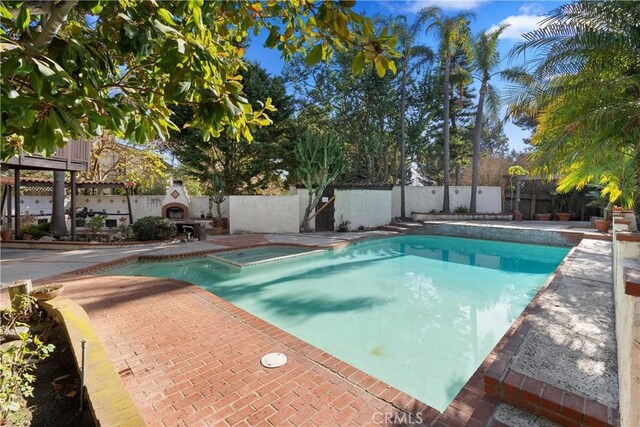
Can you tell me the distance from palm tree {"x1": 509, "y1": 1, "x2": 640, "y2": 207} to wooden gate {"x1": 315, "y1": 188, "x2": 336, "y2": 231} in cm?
956

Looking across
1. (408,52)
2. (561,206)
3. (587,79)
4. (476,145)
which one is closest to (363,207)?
(476,145)

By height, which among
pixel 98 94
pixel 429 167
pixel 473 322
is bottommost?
pixel 473 322

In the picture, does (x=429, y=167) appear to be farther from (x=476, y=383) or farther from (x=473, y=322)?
(x=476, y=383)

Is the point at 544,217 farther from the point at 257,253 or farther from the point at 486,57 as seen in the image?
the point at 257,253

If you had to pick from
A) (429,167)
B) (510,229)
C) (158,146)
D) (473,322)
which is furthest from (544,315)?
(429,167)

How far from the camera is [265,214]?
14586 mm

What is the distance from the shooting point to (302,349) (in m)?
3.66

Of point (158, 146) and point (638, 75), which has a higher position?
point (158, 146)

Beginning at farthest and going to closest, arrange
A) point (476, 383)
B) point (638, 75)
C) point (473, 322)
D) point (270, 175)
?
1. point (270, 175)
2. point (473, 322)
3. point (638, 75)
4. point (476, 383)

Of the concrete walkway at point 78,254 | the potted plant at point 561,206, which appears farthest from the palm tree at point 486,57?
the concrete walkway at point 78,254

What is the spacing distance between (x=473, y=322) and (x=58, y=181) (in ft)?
47.6

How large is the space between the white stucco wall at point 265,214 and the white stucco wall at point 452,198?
7.86 m

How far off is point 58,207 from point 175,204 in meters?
5.97

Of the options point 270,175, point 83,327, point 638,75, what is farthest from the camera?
point 270,175
